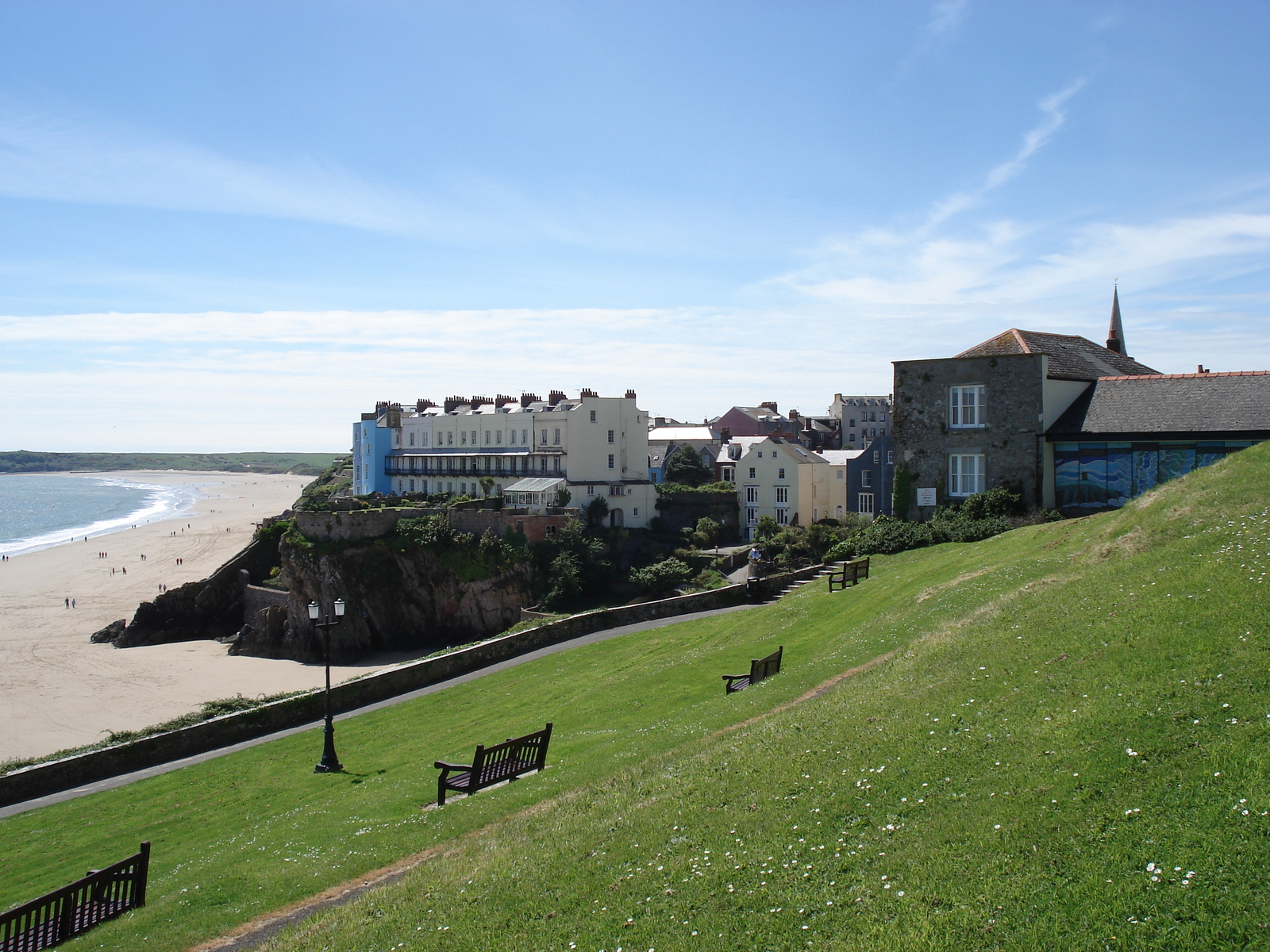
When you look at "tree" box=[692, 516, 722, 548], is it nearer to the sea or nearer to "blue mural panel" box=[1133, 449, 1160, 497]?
"blue mural panel" box=[1133, 449, 1160, 497]

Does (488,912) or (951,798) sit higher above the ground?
(951,798)

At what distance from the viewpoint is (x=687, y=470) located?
255 feet

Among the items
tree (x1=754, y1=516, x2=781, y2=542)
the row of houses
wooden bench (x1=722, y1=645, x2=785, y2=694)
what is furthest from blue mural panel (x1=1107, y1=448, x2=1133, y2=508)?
tree (x1=754, y1=516, x2=781, y2=542)

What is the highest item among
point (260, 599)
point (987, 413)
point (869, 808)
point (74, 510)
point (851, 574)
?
point (987, 413)

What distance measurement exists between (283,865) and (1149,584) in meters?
12.6

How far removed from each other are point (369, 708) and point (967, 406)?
2377 centimetres

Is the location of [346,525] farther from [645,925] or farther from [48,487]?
[48,487]

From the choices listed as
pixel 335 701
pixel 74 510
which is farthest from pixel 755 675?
pixel 74 510

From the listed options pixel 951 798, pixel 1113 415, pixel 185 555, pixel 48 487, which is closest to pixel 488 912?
pixel 951 798

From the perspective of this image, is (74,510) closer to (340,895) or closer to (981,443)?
(981,443)

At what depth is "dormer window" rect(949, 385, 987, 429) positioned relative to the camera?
1266 inches

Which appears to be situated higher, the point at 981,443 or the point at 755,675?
the point at 981,443

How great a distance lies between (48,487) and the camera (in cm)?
19750

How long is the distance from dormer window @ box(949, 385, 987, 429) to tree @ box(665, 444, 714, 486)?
144ft
